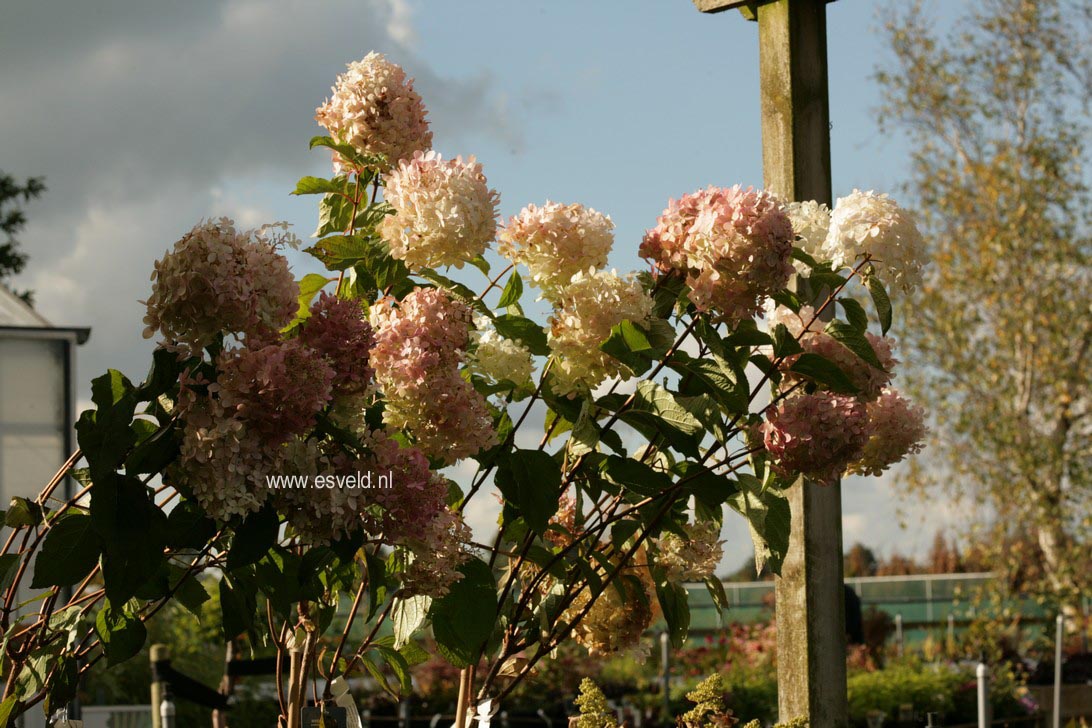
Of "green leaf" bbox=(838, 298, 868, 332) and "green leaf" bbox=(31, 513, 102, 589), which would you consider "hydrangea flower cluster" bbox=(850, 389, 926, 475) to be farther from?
"green leaf" bbox=(31, 513, 102, 589)

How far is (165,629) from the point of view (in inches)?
343

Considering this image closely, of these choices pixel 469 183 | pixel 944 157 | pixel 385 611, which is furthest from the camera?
pixel 944 157

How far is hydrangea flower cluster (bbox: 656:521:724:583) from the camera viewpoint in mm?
1536

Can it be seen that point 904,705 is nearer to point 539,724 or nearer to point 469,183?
point 539,724

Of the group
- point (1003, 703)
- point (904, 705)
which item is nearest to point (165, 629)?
point (904, 705)

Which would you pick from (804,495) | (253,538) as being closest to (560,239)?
(253,538)

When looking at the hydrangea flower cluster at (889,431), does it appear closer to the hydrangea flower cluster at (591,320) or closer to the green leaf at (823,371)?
the green leaf at (823,371)

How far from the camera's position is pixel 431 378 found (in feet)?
3.84

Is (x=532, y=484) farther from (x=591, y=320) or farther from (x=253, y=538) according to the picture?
(x=253, y=538)

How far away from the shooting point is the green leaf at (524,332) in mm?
1263

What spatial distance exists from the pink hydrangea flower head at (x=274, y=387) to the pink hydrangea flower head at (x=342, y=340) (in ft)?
0.16

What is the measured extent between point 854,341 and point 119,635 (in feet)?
2.78

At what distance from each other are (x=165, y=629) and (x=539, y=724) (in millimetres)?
2894

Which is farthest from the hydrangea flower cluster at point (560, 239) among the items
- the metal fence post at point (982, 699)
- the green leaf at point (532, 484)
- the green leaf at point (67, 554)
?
the metal fence post at point (982, 699)
